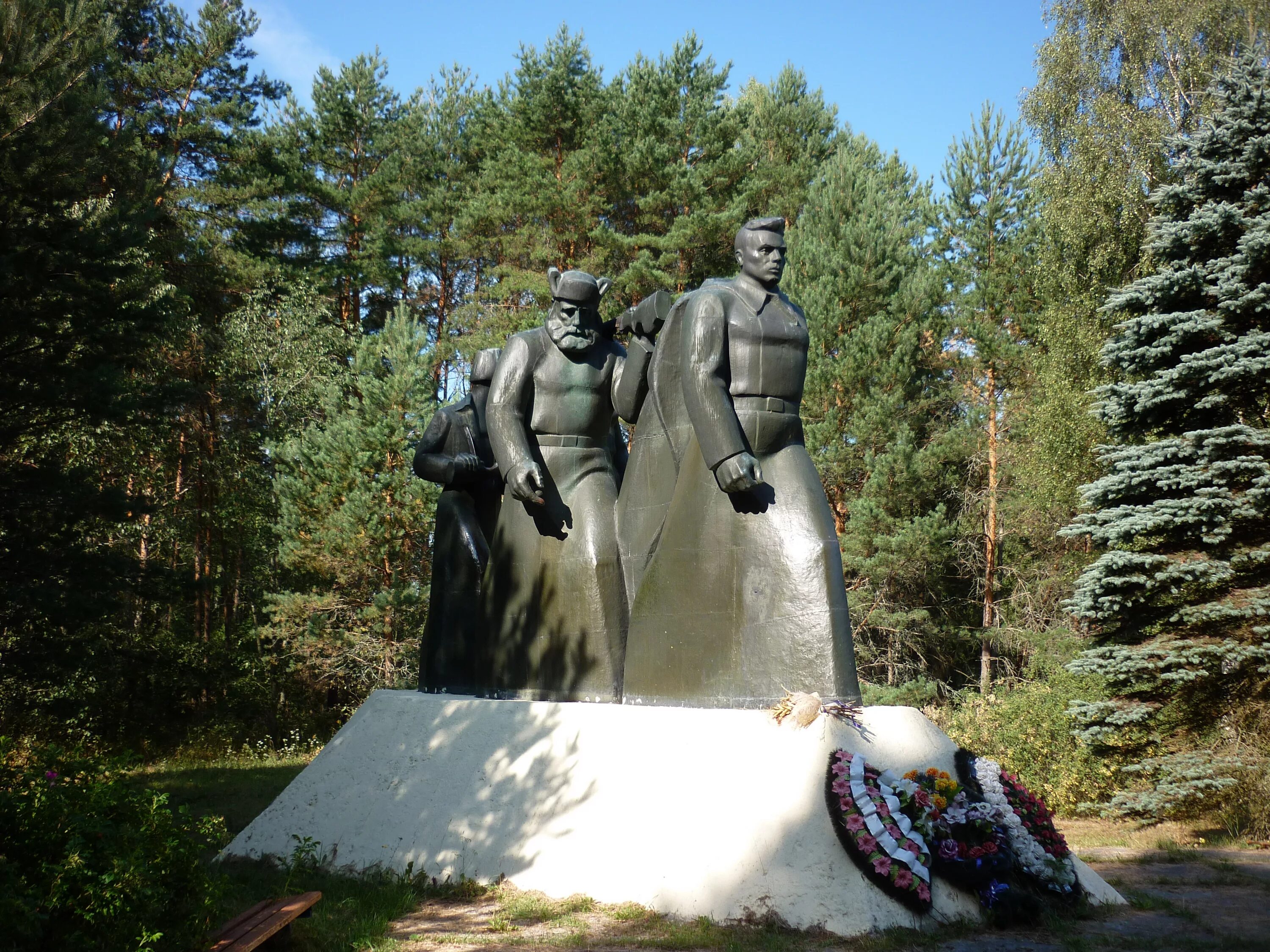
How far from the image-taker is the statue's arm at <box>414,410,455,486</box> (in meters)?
8.24

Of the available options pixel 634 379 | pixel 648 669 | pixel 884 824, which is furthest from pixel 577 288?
pixel 884 824

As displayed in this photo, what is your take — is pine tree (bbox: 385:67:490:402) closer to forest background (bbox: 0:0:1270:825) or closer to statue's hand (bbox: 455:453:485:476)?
forest background (bbox: 0:0:1270:825)

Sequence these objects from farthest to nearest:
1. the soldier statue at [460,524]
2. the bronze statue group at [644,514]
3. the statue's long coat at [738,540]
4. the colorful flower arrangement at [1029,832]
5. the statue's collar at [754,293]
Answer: the soldier statue at [460,524] → the statue's collar at [754,293] → the bronze statue group at [644,514] → the statue's long coat at [738,540] → the colorful flower arrangement at [1029,832]

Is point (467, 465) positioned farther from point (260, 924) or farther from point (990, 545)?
point (990, 545)

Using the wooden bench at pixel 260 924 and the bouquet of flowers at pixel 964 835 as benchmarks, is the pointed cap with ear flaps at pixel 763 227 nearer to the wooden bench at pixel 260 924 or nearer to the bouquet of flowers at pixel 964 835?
the bouquet of flowers at pixel 964 835

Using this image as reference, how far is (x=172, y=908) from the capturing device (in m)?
4.19

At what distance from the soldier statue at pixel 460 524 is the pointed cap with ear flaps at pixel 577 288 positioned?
106cm

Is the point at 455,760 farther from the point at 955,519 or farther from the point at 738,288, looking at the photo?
the point at 955,519

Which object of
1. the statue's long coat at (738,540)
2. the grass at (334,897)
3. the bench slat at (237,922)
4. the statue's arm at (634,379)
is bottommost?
the grass at (334,897)

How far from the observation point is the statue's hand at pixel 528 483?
274 inches

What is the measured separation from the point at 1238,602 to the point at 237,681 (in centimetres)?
1383

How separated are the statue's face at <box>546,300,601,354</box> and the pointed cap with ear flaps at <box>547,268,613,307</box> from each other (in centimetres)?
2

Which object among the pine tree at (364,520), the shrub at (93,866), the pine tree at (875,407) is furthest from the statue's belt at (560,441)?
the pine tree at (875,407)

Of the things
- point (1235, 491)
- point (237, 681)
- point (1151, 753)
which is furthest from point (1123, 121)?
point (237, 681)
